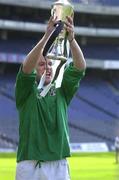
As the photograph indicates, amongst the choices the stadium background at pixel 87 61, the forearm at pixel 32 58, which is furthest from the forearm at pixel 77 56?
the stadium background at pixel 87 61

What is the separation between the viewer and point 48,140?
A: 16.9 feet

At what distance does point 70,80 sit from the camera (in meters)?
5.32

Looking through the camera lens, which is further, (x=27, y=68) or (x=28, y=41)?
(x=28, y=41)

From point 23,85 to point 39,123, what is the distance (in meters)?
0.34

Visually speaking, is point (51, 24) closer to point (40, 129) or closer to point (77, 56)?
point (77, 56)

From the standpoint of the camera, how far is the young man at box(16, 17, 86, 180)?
5.12 m

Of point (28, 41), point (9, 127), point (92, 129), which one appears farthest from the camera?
point (28, 41)

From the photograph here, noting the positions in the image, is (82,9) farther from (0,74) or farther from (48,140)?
(48,140)

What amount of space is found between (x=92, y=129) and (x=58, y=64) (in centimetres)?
3967

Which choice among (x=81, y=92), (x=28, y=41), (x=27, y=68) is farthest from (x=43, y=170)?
(x=28, y=41)

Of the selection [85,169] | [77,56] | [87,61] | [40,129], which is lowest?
[87,61]

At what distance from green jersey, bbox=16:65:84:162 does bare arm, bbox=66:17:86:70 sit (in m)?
0.30

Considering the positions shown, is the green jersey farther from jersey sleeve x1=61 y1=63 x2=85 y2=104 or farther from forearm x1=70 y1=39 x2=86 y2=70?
forearm x1=70 y1=39 x2=86 y2=70

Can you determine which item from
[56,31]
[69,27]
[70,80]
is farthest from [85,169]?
[56,31]
